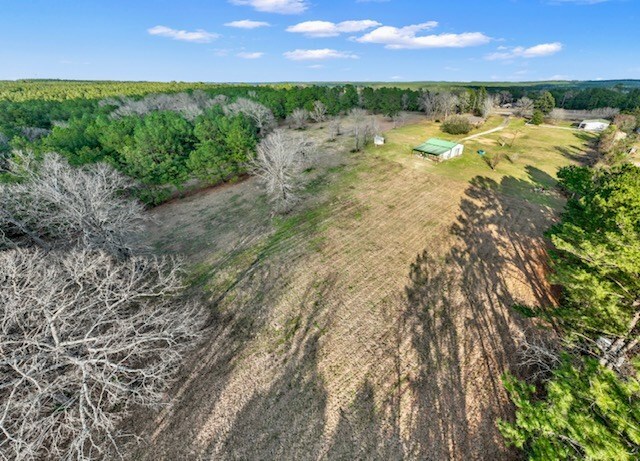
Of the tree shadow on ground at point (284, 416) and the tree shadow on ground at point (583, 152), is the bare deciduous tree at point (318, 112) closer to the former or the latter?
the tree shadow on ground at point (583, 152)

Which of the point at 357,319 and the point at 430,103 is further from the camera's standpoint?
the point at 430,103

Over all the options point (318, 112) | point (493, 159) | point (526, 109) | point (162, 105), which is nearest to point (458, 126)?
point (493, 159)

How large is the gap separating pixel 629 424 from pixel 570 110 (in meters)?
126

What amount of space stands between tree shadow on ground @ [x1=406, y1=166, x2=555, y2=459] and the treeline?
4.78ft

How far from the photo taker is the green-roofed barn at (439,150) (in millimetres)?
42625

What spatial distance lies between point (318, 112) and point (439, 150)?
39.7 meters

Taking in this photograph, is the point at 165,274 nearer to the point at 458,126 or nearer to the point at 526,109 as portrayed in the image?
the point at 458,126

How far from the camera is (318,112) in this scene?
71.2m

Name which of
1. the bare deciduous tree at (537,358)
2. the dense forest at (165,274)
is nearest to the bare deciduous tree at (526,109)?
the dense forest at (165,274)

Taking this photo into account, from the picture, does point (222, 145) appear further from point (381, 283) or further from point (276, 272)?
point (381, 283)

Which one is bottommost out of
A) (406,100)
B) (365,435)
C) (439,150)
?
(365,435)

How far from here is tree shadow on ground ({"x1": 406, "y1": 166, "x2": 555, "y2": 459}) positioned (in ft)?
39.5

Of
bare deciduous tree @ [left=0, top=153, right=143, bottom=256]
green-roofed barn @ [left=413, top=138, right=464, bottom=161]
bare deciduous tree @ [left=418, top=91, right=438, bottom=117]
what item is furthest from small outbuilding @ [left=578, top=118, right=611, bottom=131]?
bare deciduous tree @ [left=0, top=153, right=143, bottom=256]

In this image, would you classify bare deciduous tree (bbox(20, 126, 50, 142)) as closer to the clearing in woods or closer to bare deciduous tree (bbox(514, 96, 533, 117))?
the clearing in woods
